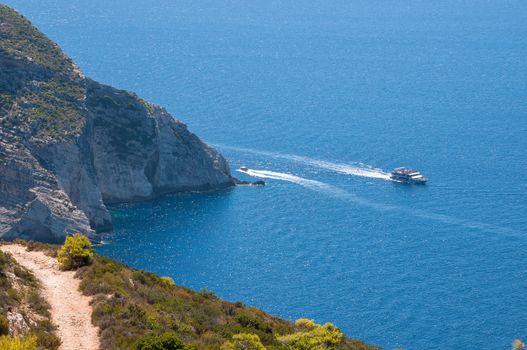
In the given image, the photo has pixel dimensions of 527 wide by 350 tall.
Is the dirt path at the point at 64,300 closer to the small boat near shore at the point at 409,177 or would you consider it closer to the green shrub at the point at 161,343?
the green shrub at the point at 161,343

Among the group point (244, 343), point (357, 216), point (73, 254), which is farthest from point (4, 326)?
point (357, 216)

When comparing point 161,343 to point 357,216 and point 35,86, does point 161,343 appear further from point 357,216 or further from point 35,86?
point 357,216

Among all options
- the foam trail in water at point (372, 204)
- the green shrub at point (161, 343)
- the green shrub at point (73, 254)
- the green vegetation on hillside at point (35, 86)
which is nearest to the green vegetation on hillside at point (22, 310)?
the green shrub at point (73, 254)

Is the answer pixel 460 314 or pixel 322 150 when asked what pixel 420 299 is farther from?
pixel 322 150

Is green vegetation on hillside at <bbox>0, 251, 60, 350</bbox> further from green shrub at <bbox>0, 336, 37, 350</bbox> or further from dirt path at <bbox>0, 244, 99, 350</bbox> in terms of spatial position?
dirt path at <bbox>0, 244, 99, 350</bbox>

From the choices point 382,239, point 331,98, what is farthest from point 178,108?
point 382,239

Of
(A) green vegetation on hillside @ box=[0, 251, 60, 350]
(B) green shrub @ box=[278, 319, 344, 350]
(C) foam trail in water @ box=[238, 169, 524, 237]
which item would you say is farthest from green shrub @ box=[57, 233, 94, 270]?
(C) foam trail in water @ box=[238, 169, 524, 237]
